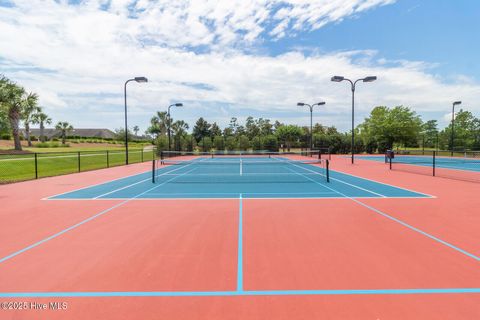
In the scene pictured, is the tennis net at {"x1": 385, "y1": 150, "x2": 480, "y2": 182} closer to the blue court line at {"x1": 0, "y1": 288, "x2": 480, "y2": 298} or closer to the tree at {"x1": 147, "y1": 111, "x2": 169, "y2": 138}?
the blue court line at {"x1": 0, "y1": 288, "x2": 480, "y2": 298}

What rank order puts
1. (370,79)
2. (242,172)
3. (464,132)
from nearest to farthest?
1. (242,172)
2. (370,79)
3. (464,132)

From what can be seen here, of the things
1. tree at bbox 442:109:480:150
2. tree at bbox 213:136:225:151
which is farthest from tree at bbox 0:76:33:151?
tree at bbox 442:109:480:150

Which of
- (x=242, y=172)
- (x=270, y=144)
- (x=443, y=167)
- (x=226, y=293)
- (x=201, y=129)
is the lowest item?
(x=226, y=293)

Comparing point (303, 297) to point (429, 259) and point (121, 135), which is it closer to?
point (429, 259)

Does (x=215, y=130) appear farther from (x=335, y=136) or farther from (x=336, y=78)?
(x=336, y=78)

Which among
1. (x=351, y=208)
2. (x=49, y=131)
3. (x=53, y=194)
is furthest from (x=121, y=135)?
(x=351, y=208)

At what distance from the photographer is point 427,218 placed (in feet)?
25.0

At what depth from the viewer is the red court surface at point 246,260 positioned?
360cm

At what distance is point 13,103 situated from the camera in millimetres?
54906

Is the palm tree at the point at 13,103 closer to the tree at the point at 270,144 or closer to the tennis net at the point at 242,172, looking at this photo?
the tennis net at the point at 242,172

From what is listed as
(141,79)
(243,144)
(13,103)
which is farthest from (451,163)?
(13,103)

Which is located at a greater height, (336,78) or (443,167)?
(336,78)

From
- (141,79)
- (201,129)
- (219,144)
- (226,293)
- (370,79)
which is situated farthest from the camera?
(201,129)

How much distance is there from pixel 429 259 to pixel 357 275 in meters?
1.64
